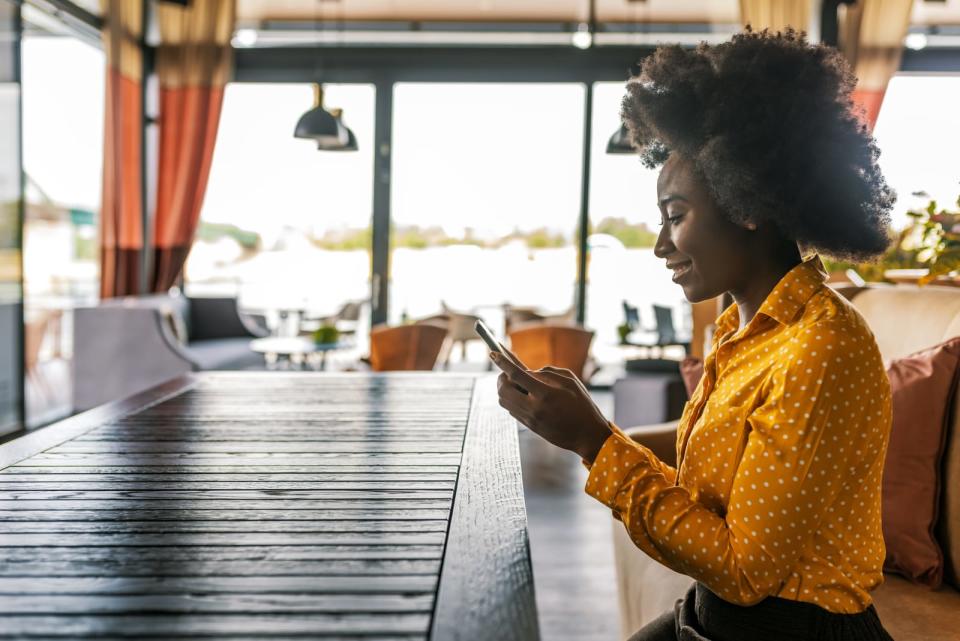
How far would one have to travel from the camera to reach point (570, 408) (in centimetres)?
117

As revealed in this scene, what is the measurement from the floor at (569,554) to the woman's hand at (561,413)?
Answer: 830 mm

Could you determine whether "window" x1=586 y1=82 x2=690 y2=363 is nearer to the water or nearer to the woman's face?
the water

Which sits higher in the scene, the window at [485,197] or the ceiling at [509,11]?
the ceiling at [509,11]

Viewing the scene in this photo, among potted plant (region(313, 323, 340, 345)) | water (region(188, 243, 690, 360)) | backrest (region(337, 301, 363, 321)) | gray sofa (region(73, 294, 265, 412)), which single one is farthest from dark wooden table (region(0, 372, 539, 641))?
water (region(188, 243, 690, 360))

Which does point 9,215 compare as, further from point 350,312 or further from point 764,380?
point 764,380

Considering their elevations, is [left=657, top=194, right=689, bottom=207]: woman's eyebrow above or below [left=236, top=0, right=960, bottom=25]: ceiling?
below

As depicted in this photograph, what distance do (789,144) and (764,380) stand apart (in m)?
0.32

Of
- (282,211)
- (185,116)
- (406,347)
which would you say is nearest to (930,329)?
(406,347)

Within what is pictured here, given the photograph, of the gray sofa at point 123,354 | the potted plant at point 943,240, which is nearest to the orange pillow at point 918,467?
the potted plant at point 943,240

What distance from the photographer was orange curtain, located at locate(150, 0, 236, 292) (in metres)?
7.20

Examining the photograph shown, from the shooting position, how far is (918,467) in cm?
186

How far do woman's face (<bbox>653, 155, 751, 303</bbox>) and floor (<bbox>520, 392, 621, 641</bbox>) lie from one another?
3.09 feet

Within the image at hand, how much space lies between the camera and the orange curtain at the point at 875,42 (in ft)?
22.3

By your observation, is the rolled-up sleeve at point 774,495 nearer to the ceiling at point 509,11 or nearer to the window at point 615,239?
the window at point 615,239
